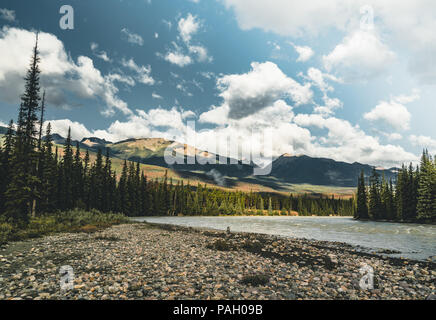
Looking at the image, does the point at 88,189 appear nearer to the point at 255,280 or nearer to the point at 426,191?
the point at 255,280

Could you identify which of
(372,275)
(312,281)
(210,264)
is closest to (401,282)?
(372,275)

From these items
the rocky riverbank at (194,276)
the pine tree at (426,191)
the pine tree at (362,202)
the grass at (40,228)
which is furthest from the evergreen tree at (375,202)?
the grass at (40,228)

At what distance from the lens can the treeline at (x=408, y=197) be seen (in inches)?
2677

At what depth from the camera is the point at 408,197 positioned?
77000mm

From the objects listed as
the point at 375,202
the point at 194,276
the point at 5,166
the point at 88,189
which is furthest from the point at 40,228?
the point at 375,202

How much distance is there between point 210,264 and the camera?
48.1 feet

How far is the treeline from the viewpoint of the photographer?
223 feet

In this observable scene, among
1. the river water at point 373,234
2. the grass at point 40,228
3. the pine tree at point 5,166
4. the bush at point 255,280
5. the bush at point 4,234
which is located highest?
the pine tree at point 5,166

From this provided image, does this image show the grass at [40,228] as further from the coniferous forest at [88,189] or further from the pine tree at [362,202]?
the pine tree at [362,202]

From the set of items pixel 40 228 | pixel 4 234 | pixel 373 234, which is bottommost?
pixel 373 234

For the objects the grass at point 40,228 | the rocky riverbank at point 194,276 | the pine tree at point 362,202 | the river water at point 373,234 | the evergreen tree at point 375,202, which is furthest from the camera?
the pine tree at point 362,202
